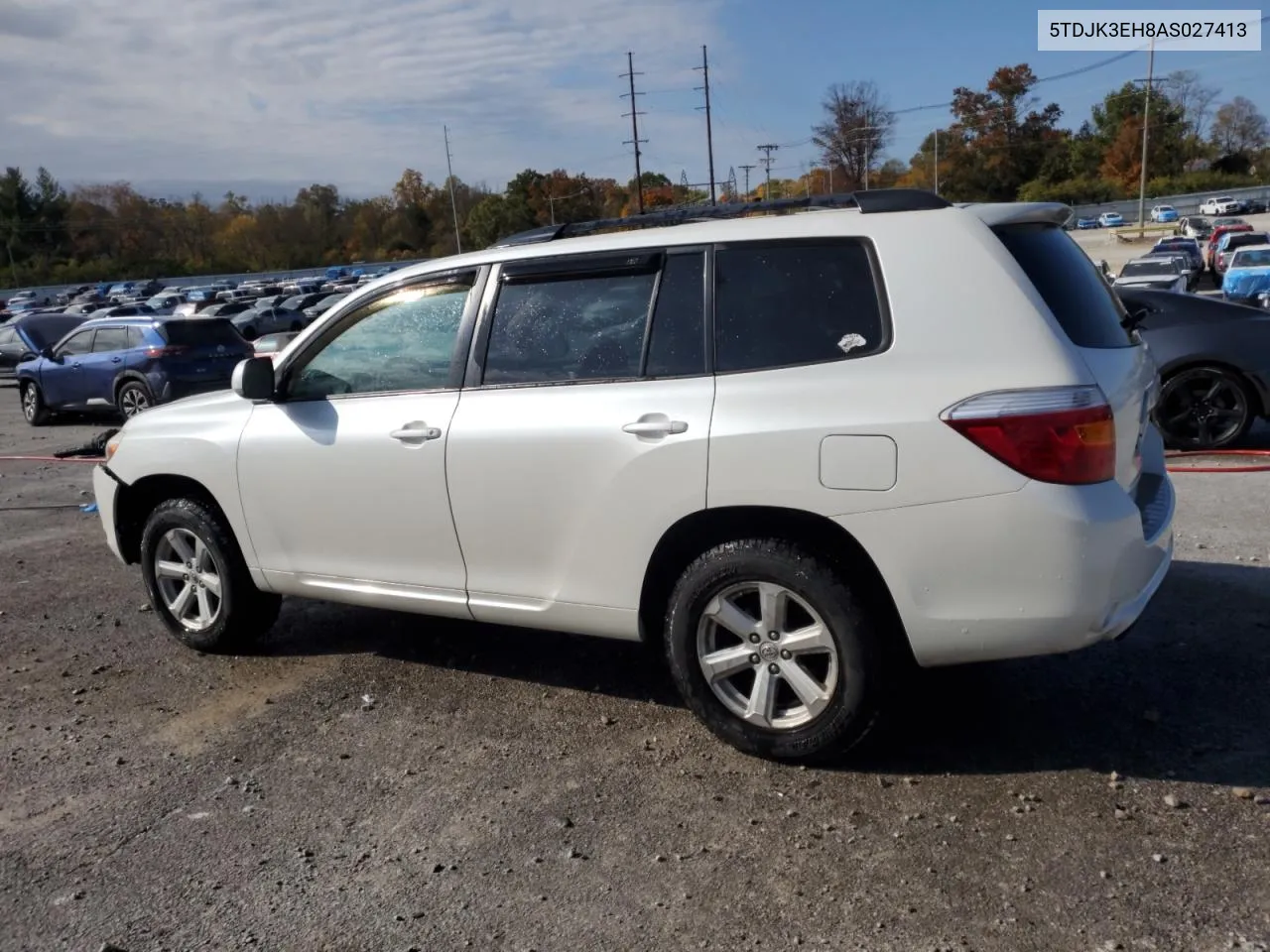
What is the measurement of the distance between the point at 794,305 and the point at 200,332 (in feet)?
45.3

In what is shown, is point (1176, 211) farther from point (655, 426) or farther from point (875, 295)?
point (655, 426)

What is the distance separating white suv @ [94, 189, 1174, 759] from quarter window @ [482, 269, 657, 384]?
0.04 ft

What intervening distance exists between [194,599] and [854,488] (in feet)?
11.5

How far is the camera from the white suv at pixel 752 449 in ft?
10.8

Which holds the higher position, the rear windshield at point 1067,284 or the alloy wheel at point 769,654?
the rear windshield at point 1067,284

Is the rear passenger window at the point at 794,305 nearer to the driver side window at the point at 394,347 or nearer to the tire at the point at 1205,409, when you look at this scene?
the driver side window at the point at 394,347

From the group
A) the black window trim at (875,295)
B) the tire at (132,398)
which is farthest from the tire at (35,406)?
the black window trim at (875,295)

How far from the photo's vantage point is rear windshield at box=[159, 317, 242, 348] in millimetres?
15266

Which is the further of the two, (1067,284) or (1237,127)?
(1237,127)

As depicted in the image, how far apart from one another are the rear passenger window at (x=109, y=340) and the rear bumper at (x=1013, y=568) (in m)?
14.8

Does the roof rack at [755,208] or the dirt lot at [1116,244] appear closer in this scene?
the roof rack at [755,208]

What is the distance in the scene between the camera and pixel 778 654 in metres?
3.67

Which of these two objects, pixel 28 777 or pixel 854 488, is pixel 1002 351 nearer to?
pixel 854 488

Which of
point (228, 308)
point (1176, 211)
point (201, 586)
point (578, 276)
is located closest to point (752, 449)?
point (578, 276)
